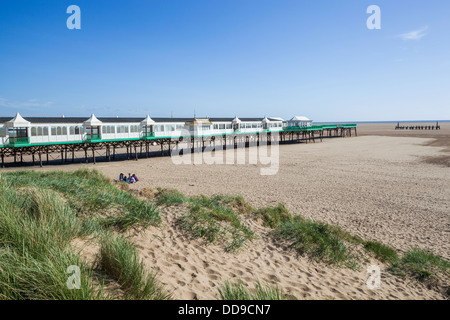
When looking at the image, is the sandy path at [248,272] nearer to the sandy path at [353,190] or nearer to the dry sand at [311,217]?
the dry sand at [311,217]

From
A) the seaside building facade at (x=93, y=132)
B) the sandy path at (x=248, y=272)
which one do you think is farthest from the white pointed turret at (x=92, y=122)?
the sandy path at (x=248, y=272)

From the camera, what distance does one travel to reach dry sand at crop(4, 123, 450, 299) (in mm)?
5465

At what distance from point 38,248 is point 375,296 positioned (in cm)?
642

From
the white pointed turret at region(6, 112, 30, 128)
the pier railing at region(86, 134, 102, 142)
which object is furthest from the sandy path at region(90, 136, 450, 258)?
the white pointed turret at region(6, 112, 30, 128)

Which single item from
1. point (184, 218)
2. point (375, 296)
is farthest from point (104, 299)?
point (375, 296)

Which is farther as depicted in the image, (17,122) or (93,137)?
(93,137)

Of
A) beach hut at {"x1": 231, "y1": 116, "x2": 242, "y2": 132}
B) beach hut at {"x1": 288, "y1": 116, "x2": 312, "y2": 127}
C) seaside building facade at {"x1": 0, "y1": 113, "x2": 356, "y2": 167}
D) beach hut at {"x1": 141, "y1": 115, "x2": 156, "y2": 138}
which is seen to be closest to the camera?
seaside building facade at {"x1": 0, "y1": 113, "x2": 356, "y2": 167}

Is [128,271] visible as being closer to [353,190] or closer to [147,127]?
[353,190]

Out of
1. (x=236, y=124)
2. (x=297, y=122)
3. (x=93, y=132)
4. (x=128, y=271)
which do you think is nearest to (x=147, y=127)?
(x=93, y=132)

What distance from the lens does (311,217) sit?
39.9 feet

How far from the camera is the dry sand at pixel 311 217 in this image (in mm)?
5465

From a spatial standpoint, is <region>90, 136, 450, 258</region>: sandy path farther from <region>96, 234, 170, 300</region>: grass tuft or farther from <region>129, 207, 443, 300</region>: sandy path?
<region>96, 234, 170, 300</region>: grass tuft

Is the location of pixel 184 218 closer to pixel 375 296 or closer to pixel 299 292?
pixel 299 292
